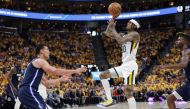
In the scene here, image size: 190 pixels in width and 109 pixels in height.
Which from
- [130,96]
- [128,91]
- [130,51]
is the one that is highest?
[130,51]

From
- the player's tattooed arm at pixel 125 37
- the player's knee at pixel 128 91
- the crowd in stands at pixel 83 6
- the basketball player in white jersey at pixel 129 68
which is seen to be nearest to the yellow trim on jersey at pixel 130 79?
the basketball player in white jersey at pixel 129 68

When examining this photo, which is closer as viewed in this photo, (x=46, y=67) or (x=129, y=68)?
(x=46, y=67)

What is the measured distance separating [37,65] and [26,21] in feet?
104

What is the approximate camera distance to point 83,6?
1538 inches

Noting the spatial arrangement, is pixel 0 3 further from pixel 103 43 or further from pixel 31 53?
pixel 103 43

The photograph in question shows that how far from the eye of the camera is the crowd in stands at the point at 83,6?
3722 centimetres

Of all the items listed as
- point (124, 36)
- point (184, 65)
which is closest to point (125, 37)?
point (124, 36)

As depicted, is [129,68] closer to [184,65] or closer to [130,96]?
[130,96]

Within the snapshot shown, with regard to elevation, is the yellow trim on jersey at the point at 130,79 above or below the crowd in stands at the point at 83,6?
below

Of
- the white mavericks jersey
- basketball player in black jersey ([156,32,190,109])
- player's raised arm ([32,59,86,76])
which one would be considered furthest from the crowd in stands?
player's raised arm ([32,59,86,76])

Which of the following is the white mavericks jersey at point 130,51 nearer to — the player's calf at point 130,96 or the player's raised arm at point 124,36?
the player's raised arm at point 124,36

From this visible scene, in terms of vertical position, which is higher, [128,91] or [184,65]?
[184,65]

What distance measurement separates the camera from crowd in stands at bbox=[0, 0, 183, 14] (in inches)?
1465

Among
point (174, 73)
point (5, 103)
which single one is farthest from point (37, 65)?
point (174, 73)
